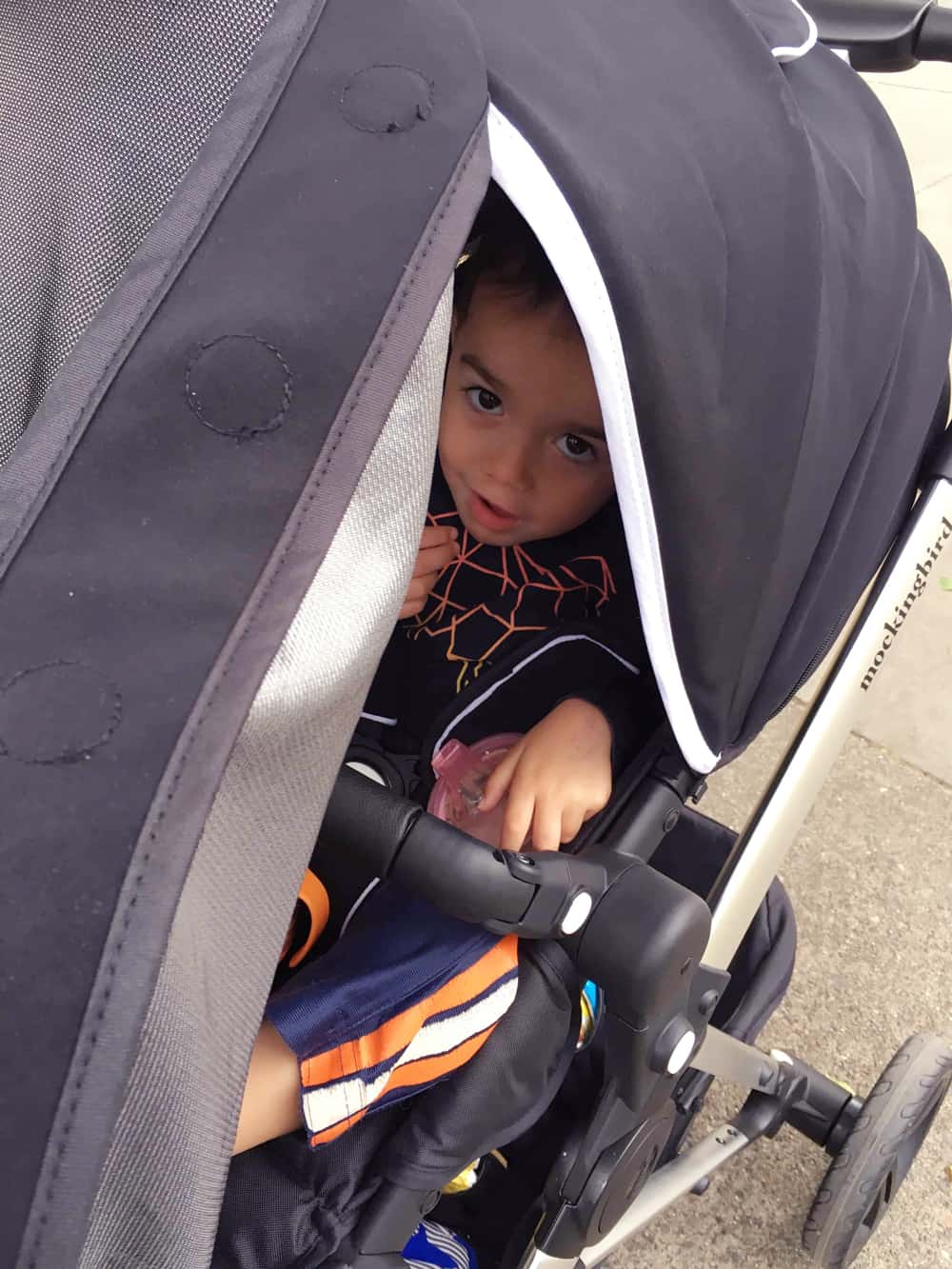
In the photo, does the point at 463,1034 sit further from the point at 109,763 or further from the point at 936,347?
the point at 936,347

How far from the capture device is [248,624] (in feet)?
1.63

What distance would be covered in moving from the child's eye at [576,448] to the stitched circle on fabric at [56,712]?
2.05ft

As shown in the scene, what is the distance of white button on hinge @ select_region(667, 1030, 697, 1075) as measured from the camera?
2.70ft

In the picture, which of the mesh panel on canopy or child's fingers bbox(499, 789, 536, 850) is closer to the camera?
the mesh panel on canopy

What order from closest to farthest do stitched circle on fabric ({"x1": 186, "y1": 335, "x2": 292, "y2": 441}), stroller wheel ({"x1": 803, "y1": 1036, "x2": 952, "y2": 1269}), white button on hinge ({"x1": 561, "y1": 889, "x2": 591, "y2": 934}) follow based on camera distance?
stitched circle on fabric ({"x1": 186, "y1": 335, "x2": 292, "y2": 441}) < white button on hinge ({"x1": 561, "y1": 889, "x2": 591, "y2": 934}) < stroller wheel ({"x1": 803, "y1": 1036, "x2": 952, "y2": 1269})

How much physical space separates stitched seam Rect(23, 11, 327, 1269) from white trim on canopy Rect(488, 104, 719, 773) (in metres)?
0.12

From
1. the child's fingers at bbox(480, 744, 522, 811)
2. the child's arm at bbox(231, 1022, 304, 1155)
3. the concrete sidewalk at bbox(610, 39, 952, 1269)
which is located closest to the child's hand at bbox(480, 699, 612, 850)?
the child's fingers at bbox(480, 744, 522, 811)

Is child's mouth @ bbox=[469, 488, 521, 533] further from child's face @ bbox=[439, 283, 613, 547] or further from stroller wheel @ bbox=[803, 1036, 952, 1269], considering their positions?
stroller wheel @ bbox=[803, 1036, 952, 1269]

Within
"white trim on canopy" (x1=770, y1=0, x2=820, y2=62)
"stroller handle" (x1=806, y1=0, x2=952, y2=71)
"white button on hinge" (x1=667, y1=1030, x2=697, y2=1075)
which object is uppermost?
"stroller handle" (x1=806, y1=0, x2=952, y2=71)

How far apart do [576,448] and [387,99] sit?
47 cm

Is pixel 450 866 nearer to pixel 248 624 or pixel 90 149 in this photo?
pixel 248 624

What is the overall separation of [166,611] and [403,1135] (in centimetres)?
55

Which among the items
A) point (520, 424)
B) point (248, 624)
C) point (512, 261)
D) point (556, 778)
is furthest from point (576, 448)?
point (248, 624)

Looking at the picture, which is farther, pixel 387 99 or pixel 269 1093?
pixel 269 1093
